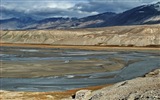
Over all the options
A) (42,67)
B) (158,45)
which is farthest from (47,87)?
(158,45)

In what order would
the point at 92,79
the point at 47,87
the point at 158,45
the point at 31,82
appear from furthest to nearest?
the point at 158,45
the point at 92,79
the point at 31,82
the point at 47,87

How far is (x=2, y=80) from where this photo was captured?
181ft

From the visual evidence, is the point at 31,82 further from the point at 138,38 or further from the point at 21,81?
the point at 138,38

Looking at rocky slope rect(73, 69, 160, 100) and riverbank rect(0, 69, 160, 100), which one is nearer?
rocky slope rect(73, 69, 160, 100)

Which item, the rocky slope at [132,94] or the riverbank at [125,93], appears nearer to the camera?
the rocky slope at [132,94]

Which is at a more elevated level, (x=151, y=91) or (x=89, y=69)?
(x=151, y=91)

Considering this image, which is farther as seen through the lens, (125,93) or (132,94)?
(125,93)

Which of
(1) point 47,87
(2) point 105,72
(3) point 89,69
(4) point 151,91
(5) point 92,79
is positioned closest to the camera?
(4) point 151,91

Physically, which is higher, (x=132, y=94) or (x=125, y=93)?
(x=132, y=94)

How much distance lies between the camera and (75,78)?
57594 mm

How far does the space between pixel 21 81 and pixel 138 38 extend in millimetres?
148831

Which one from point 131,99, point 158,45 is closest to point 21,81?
point 131,99

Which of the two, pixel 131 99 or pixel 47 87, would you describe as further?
pixel 47 87

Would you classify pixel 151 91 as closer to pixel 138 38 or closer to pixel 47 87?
pixel 47 87
